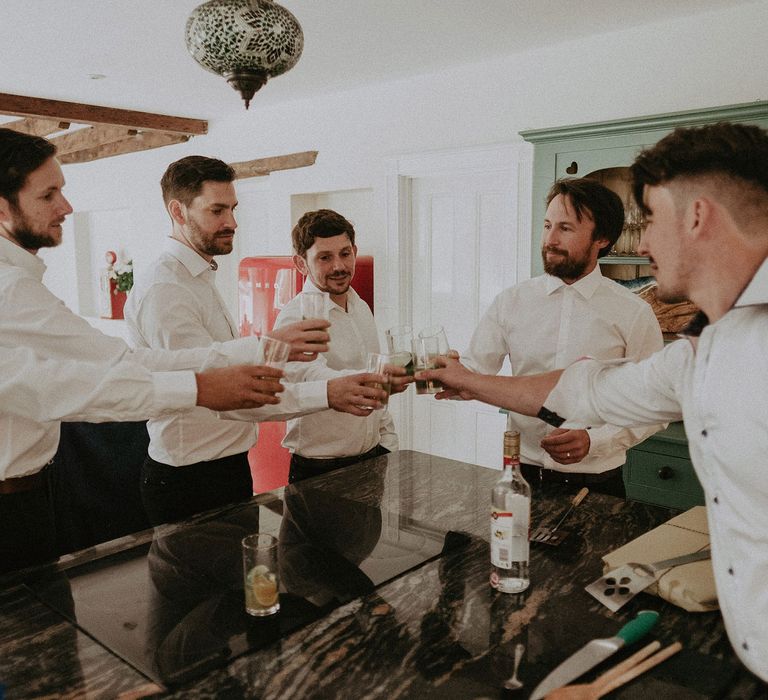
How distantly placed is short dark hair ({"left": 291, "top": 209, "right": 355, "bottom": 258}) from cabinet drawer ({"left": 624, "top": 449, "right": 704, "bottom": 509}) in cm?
166

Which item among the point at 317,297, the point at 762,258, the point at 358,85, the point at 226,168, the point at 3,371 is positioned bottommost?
the point at 3,371

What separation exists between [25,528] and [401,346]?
3.54 feet

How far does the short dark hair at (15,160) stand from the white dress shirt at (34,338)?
15 cm

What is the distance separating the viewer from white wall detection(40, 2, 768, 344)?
3.39 m

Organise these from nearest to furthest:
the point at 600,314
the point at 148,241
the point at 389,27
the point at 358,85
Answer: the point at 600,314 → the point at 389,27 → the point at 358,85 → the point at 148,241

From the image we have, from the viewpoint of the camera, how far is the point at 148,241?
22.4 ft

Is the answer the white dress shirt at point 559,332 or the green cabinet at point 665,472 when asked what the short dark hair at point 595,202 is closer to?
the white dress shirt at point 559,332

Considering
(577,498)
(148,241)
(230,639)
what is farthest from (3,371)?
(148,241)

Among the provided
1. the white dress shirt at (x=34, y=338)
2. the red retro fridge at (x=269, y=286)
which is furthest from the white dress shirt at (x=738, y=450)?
the red retro fridge at (x=269, y=286)

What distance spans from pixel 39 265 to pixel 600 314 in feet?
5.71

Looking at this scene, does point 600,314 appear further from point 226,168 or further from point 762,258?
point 226,168

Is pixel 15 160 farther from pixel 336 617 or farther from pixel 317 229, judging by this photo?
pixel 336 617

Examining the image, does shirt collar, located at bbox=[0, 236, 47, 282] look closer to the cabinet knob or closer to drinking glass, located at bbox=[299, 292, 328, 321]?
drinking glass, located at bbox=[299, 292, 328, 321]

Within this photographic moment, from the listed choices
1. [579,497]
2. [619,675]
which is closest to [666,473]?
[579,497]
